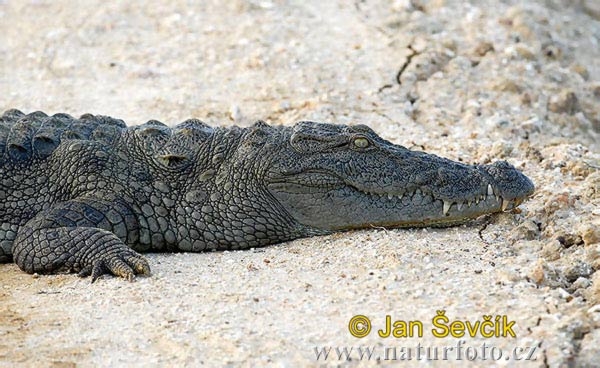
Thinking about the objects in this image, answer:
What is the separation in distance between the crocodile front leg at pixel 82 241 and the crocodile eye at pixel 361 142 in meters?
1.57

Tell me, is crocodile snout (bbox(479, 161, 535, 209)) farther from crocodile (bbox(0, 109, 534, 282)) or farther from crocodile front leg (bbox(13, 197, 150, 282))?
crocodile front leg (bbox(13, 197, 150, 282))

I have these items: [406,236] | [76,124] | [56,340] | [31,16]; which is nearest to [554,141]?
[406,236]

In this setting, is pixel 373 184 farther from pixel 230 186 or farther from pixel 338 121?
pixel 338 121

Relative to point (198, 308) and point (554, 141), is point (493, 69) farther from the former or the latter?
point (198, 308)

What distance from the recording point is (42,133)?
20.6ft

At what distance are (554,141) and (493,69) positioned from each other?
1671 millimetres

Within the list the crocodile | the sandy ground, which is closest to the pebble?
the sandy ground

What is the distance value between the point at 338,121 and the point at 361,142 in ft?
6.62

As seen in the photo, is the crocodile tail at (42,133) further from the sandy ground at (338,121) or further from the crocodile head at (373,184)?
the crocodile head at (373,184)

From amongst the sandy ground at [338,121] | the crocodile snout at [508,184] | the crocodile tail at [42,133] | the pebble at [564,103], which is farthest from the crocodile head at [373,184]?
the pebble at [564,103]

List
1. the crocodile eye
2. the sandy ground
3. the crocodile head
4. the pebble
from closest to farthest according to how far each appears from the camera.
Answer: the sandy ground → the crocodile head → the crocodile eye → the pebble

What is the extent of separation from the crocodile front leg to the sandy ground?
0.42 ft

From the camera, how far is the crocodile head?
6.00m

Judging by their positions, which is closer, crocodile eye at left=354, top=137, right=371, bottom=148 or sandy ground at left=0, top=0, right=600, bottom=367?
sandy ground at left=0, top=0, right=600, bottom=367
